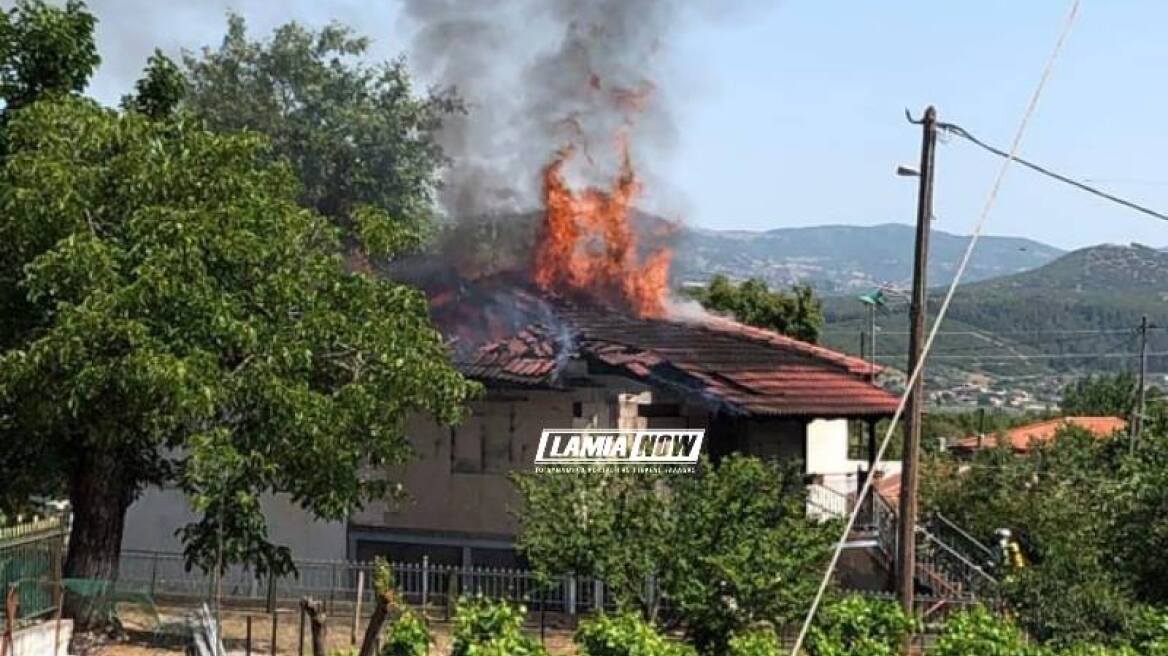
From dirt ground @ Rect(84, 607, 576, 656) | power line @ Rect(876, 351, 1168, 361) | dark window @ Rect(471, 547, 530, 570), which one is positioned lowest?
dirt ground @ Rect(84, 607, 576, 656)

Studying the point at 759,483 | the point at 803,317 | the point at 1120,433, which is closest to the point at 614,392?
the point at 759,483

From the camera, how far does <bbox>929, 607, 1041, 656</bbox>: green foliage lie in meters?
14.5

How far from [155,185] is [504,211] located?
16.4 metres

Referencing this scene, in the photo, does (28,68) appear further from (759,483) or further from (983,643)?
(983,643)

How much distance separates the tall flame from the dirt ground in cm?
913

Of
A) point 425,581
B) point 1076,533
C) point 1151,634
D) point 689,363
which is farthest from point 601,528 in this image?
point 1076,533

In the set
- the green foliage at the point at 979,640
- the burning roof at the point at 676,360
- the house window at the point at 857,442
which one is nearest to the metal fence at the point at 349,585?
the burning roof at the point at 676,360

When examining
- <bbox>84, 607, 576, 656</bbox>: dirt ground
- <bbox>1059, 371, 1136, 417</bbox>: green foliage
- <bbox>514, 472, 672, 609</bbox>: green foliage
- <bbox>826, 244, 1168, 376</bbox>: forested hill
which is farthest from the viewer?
<bbox>826, 244, 1168, 376</bbox>: forested hill

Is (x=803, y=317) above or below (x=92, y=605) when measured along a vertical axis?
above

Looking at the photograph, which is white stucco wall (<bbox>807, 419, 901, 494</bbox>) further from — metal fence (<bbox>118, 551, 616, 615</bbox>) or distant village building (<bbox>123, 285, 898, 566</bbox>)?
metal fence (<bbox>118, 551, 616, 615</bbox>)

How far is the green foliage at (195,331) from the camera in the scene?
18500mm

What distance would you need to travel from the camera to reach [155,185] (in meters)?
19.8

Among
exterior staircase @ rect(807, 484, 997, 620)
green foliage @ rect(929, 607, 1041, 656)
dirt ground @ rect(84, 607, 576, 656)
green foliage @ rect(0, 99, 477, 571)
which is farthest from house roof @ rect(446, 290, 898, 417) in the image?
green foliage @ rect(929, 607, 1041, 656)

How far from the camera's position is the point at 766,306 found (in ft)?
168
